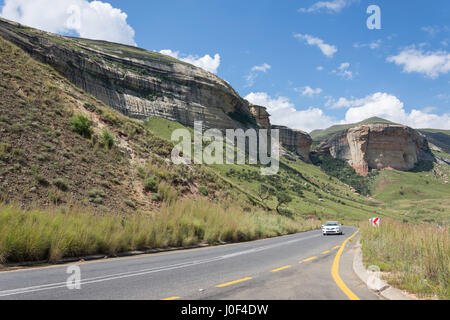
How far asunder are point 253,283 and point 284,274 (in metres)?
1.38

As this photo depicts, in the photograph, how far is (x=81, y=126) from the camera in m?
20.7

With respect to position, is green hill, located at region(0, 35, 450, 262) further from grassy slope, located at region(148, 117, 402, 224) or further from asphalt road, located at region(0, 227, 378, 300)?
grassy slope, located at region(148, 117, 402, 224)

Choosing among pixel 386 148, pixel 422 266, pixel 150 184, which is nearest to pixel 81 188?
pixel 150 184

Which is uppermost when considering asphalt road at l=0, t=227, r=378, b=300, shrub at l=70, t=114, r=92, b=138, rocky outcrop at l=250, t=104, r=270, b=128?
rocky outcrop at l=250, t=104, r=270, b=128

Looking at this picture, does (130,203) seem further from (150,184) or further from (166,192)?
(166,192)

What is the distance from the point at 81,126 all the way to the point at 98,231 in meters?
12.4

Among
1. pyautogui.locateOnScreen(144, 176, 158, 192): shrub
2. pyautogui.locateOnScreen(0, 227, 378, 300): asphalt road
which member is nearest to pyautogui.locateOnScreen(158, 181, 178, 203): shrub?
pyautogui.locateOnScreen(144, 176, 158, 192): shrub

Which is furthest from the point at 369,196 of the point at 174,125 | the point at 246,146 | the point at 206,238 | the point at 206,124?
the point at 206,238

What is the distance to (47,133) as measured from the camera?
18125 mm

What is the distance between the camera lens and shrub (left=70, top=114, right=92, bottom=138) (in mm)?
20594

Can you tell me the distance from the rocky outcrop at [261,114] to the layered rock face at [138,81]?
11.8 m

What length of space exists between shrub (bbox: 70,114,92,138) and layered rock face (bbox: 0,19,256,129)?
41.1 metres

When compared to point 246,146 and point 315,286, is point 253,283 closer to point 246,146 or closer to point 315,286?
point 315,286

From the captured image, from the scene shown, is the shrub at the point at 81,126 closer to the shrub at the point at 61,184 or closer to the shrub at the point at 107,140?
the shrub at the point at 107,140
